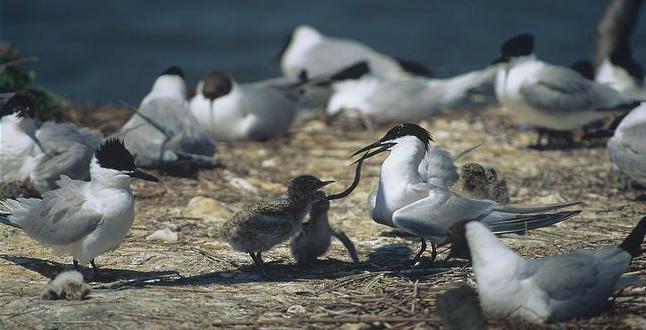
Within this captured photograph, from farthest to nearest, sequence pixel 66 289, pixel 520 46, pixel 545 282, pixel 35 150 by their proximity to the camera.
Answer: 1. pixel 520 46
2. pixel 35 150
3. pixel 66 289
4. pixel 545 282

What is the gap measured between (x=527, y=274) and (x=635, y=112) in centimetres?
338

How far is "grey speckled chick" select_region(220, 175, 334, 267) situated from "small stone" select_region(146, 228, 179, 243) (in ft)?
2.29

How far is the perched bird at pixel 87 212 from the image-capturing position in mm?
5223

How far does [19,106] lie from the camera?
7.29 m

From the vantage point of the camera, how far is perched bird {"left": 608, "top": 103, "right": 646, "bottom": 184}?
7219mm

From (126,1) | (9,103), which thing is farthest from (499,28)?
(9,103)

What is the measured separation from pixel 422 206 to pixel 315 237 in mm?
587

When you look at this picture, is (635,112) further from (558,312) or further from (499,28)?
(499,28)

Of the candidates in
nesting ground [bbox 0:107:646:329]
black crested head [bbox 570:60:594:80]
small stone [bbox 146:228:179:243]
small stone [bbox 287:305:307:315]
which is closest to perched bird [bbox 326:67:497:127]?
black crested head [bbox 570:60:594:80]

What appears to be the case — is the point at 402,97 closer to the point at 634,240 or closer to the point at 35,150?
the point at 35,150

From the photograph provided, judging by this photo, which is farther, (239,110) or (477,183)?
(239,110)

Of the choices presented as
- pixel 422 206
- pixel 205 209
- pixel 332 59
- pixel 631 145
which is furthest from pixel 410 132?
pixel 332 59

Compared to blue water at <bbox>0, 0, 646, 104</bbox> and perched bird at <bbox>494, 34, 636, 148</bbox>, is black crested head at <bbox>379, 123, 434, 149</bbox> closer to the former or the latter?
perched bird at <bbox>494, 34, 636, 148</bbox>

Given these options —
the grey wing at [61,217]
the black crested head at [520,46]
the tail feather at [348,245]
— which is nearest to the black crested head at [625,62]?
the black crested head at [520,46]
